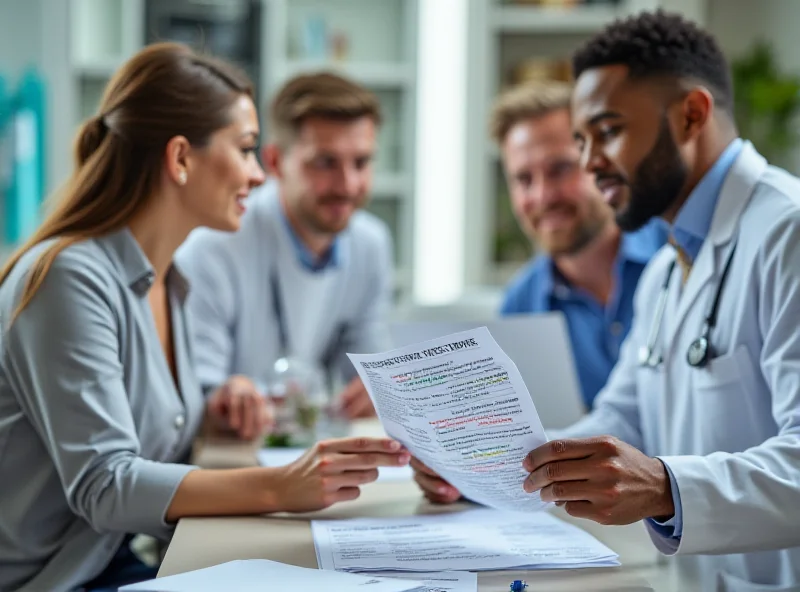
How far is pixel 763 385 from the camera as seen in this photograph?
54.9 inches

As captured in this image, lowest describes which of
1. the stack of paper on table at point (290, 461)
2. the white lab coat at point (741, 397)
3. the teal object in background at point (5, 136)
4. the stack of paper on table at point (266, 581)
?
the stack of paper on table at point (290, 461)

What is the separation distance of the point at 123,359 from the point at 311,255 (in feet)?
4.60

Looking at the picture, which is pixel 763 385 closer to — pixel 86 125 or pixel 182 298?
pixel 182 298

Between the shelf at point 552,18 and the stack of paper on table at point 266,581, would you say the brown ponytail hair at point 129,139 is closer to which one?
the stack of paper on table at point 266,581

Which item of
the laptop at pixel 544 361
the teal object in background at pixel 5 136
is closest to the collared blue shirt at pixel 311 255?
the laptop at pixel 544 361

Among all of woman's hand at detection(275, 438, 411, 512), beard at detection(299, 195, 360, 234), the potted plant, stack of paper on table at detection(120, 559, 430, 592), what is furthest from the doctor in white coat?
the potted plant

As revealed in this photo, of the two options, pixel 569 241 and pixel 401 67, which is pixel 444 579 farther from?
pixel 401 67

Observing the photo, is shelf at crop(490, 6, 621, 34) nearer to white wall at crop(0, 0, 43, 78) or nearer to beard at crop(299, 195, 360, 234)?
beard at crop(299, 195, 360, 234)

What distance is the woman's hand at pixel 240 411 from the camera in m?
1.95

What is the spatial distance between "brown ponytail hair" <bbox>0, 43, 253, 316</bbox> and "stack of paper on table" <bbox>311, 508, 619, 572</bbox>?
648 millimetres

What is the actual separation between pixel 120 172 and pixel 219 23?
270cm

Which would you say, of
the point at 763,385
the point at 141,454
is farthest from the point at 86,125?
the point at 763,385

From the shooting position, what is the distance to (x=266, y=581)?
1064 mm

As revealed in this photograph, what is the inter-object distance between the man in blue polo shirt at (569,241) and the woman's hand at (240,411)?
1.03m
